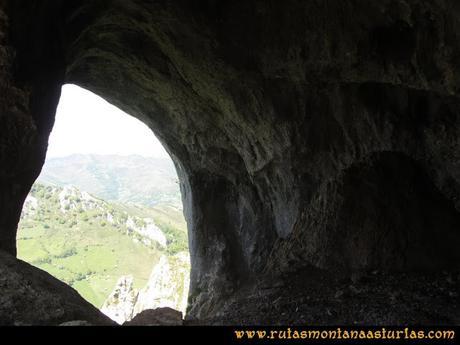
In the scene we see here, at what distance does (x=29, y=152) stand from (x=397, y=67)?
696 cm

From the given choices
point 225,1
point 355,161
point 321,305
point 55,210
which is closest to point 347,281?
point 321,305

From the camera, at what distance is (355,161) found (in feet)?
30.5

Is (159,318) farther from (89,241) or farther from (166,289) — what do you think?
(89,241)

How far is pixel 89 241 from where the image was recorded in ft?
527

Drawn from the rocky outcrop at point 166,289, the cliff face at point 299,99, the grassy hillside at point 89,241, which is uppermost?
the cliff face at point 299,99

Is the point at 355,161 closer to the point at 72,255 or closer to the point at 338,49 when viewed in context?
the point at 338,49

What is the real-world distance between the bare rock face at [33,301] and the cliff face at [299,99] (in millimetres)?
1441

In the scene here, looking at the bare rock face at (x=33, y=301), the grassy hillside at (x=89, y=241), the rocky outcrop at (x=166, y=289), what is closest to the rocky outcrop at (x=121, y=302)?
the rocky outcrop at (x=166, y=289)

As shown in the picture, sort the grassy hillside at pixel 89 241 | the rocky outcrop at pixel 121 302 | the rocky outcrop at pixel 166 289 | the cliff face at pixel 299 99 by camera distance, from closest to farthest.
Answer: the cliff face at pixel 299 99
the rocky outcrop at pixel 166 289
the rocky outcrop at pixel 121 302
the grassy hillside at pixel 89 241

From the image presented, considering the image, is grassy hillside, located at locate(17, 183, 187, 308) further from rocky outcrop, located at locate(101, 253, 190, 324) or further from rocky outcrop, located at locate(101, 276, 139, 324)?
rocky outcrop, located at locate(101, 253, 190, 324)

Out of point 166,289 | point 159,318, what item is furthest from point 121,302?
point 159,318

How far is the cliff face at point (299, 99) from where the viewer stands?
6992 mm

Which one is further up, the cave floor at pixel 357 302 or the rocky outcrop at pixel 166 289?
the cave floor at pixel 357 302

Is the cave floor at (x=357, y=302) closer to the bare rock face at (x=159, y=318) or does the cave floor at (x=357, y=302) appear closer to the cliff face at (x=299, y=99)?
the cliff face at (x=299, y=99)
